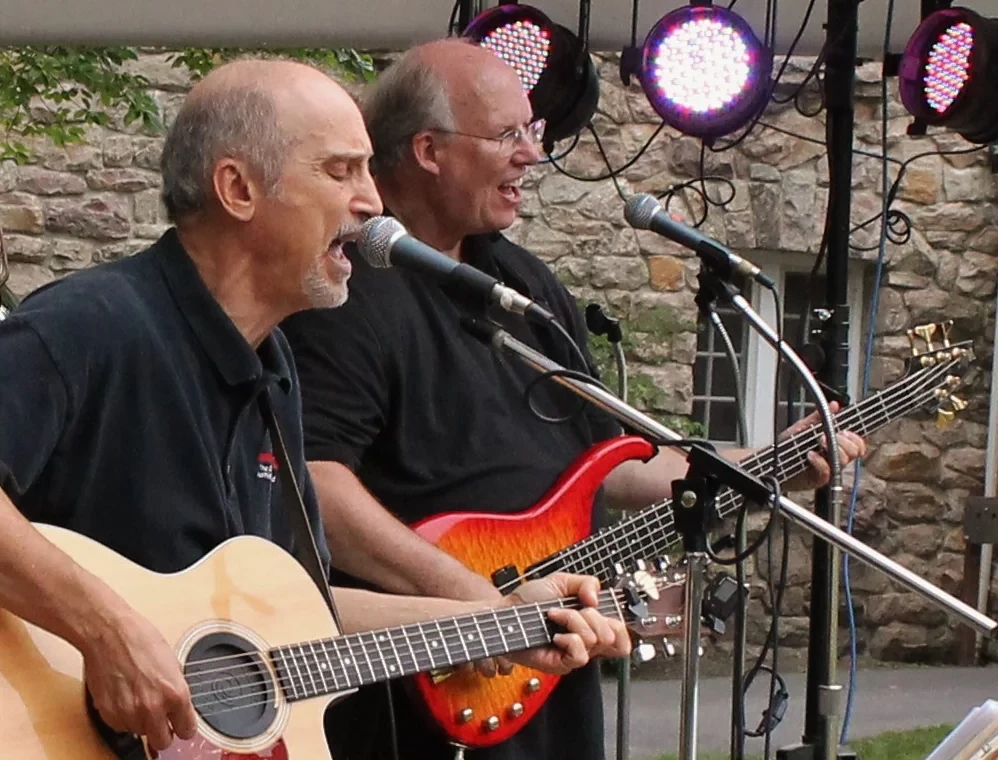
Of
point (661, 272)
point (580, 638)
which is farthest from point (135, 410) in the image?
point (661, 272)

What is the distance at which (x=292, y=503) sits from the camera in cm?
222

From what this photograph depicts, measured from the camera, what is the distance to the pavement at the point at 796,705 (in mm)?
5203

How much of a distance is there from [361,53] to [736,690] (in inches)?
151

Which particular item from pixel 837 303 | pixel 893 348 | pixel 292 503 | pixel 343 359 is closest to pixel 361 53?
pixel 893 348

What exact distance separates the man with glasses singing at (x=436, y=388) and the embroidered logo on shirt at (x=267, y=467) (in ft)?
1.22

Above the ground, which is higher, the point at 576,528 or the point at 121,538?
the point at 121,538

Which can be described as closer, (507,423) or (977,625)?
(977,625)

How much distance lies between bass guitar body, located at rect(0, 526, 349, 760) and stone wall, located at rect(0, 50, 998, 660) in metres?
4.26

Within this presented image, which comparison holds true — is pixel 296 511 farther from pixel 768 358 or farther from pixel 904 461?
pixel 904 461

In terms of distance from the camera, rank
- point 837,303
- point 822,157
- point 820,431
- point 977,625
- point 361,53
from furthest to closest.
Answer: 1. point 822,157
2. point 361,53
3. point 837,303
4. point 820,431
5. point 977,625

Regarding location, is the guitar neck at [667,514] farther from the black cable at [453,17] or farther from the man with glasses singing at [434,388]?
the black cable at [453,17]

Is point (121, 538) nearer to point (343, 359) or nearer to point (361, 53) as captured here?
point (343, 359)

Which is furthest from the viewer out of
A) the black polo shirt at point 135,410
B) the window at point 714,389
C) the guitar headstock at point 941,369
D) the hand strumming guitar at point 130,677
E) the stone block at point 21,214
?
the window at point 714,389

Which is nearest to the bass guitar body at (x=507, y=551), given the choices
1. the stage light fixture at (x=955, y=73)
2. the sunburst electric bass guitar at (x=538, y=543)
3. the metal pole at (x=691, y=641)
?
the sunburst electric bass guitar at (x=538, y=543)
